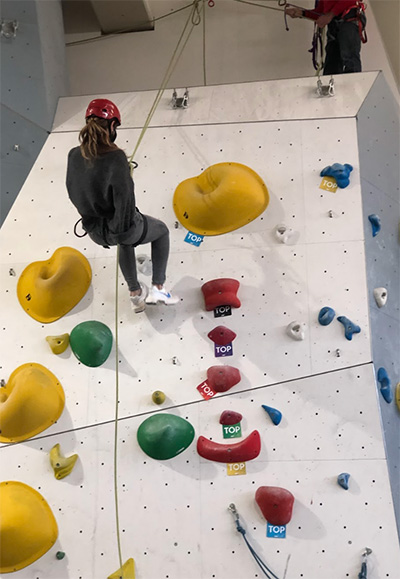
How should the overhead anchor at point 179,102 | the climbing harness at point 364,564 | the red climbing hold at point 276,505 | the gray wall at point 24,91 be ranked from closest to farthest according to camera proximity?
1. the climbing harness at point 364,564
2. the red climbing hold at point 276,505
3. the gray wall at point 24,91
4. the overhead anchor at point 179,102

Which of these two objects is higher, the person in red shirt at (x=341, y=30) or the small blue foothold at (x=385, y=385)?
the person in red shirt at (x=341, y=30)

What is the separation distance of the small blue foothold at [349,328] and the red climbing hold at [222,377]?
0.55 metres

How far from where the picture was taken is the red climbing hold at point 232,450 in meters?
3.42

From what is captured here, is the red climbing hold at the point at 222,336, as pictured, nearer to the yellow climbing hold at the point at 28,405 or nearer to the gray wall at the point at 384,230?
the gray wall at the point at 384,230

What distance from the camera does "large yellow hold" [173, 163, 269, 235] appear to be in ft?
12.5

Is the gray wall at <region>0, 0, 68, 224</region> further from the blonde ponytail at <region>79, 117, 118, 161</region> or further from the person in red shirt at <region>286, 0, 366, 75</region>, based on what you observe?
the person in red shirt at <region>286, 0, 366, 75</region>

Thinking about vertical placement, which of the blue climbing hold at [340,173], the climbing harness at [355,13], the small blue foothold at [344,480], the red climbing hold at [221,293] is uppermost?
the climbing harness at [355,13]

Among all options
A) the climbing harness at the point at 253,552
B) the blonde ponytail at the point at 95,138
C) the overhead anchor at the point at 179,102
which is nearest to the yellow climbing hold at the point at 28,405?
the climbing harness at the point at 253,552

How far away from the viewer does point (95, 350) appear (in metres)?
3.64

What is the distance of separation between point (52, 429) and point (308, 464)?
123 cm

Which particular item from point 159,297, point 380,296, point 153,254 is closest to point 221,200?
point 153,254

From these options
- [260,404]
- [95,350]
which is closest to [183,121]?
[95,350]

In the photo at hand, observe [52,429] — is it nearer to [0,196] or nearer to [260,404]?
[260,404]

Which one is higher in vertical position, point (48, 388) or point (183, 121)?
point (183, 121)
